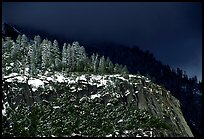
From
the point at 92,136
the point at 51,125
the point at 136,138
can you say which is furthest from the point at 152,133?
the point at 51,125

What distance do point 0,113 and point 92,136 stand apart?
40.5 metres

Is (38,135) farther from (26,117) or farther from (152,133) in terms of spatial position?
(152,133)

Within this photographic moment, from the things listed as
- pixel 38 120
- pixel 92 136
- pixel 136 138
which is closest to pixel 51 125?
pixel 38 120

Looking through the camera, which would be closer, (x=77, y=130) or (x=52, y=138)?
(x=52, y=138)

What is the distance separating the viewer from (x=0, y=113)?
653 feet

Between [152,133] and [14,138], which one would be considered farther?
[152,133]

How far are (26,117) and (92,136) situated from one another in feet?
97.4

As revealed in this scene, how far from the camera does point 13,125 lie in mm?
194250

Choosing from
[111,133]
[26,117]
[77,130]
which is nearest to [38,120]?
[26,117]

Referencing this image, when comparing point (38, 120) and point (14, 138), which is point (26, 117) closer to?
point (38, 120)

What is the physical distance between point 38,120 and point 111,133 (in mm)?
31293

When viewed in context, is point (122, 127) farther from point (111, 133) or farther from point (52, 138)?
point (52, 138)

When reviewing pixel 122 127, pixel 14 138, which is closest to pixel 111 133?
pixel 122 127

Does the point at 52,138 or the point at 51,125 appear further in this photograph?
the point at 51,125
